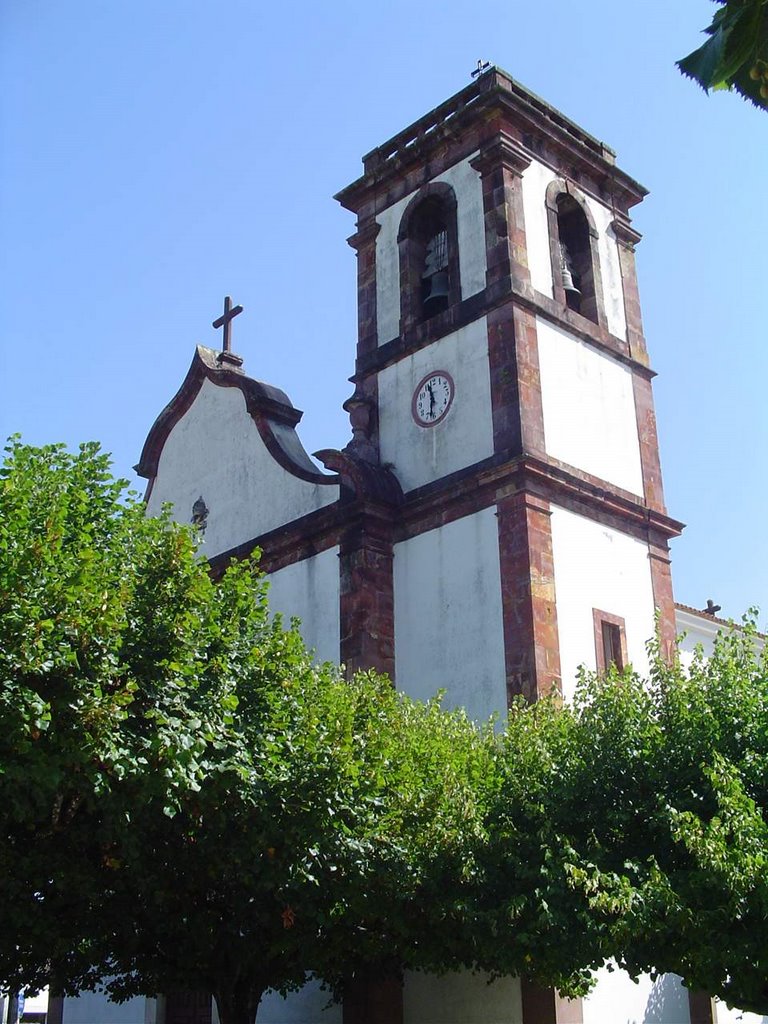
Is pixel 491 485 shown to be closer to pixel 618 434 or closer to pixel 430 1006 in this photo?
pixel 618 434

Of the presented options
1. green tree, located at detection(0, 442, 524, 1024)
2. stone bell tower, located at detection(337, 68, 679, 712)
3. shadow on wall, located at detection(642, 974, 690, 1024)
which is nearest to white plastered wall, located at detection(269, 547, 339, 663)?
stone bell tower, located at detection(337, 68, 679, 712)

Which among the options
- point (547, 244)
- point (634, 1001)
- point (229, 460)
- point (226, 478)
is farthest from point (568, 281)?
point (634, 1001)

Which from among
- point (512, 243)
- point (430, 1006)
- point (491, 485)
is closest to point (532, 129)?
point (512, 243)

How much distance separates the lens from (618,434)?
2361 centimetres

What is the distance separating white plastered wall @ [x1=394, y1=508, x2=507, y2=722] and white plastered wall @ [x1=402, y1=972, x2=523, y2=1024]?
3926 millimetres

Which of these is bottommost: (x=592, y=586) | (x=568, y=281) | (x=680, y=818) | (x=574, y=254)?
(x=680, y=818)

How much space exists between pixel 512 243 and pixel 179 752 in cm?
1409

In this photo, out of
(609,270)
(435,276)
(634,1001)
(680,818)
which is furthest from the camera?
(609,270)

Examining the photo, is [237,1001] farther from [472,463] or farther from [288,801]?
[472,463]

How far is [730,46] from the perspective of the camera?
5039mm

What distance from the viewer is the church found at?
1998 centimetres

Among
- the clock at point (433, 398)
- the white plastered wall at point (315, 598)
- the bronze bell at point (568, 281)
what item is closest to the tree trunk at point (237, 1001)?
the white plastered wall at point (315, 598)

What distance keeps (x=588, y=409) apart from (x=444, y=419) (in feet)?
8.93

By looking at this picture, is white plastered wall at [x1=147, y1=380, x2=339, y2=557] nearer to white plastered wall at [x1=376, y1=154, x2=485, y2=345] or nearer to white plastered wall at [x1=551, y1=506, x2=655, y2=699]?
white plastered wall at [x1=376, y1=154, x2=485, y2=345]
